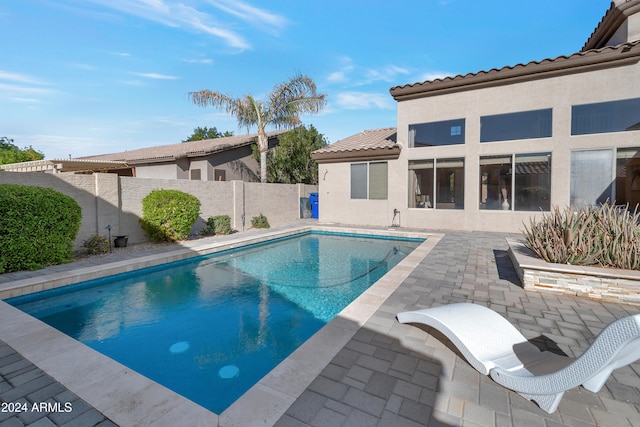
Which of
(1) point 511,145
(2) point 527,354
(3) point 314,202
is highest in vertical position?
(1) point 511,145

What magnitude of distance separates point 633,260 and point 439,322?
13.6 ft

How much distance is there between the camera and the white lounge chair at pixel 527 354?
73.9 inches

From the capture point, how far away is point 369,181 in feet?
44.3

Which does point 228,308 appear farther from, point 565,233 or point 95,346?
point 565,233

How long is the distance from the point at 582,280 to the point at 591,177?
23.5 ft

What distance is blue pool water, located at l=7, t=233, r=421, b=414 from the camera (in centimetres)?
355

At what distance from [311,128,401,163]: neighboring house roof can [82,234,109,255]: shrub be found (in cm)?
929

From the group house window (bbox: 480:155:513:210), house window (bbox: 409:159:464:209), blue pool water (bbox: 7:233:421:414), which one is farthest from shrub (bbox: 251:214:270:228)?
house window (bbox: 480:155:513:210)

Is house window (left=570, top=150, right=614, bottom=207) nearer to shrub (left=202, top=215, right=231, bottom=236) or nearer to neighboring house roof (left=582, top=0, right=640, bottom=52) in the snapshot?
neighboring house roof (left=582, top=0, right=640, bottom=52)

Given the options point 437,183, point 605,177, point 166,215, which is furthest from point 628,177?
point 166,215

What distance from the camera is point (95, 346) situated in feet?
13.3

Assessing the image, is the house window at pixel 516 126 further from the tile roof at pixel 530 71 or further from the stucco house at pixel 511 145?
the tile roof at pixel 530 71

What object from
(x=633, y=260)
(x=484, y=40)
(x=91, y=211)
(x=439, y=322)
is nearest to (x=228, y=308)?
(x=439, y=322)

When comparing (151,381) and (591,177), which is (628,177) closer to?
(591,177)
